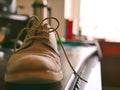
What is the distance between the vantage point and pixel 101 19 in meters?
2.87

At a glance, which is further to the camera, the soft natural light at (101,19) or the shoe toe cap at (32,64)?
the soft natural light at (101,19)

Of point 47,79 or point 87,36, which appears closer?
point 47,79

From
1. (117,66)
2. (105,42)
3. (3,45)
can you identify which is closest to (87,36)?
(105,42)

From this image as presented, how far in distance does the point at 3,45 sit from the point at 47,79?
92 centimetres

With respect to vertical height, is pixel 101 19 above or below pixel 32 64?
below

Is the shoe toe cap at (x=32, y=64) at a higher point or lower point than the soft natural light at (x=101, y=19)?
higher

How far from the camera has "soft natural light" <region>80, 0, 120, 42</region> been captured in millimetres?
2813

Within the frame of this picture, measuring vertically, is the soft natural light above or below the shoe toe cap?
below

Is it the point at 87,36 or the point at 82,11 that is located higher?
the point at 82,11

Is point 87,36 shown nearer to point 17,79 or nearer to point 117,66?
point 117,66

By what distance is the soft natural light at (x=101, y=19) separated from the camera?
2.81 m

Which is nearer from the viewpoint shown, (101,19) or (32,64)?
(32,64)

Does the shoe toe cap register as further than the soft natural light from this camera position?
No

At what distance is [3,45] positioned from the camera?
4.59 ft
